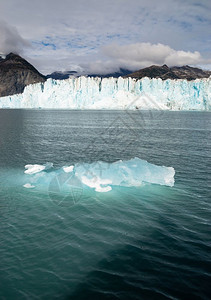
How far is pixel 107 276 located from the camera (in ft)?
32.1

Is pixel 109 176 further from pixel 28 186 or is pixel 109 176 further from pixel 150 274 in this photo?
pixel 150 274

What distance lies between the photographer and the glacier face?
16050cm

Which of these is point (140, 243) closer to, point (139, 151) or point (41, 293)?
point (41, 293)

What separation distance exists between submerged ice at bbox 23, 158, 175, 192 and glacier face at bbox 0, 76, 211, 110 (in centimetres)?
14353

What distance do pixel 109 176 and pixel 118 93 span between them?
15646 cm

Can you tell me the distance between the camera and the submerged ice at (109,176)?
19.8 metres

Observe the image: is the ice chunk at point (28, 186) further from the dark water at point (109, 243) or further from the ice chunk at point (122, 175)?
the ice chunk at point (122, 175)

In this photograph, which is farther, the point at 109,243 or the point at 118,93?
the point at 118,93

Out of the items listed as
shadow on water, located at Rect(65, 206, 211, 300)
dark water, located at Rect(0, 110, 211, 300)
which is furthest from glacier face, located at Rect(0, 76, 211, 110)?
shadow on water, located at Rect(65, 206, 211, 300)

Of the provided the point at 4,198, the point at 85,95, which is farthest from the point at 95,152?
the point at 85,95

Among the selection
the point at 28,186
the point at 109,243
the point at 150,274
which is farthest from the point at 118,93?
the point at 150,274

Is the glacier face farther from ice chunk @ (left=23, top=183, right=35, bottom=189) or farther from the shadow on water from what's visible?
the shadow on water

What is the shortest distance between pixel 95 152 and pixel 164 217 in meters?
22.4

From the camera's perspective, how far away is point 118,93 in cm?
17088
